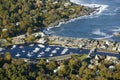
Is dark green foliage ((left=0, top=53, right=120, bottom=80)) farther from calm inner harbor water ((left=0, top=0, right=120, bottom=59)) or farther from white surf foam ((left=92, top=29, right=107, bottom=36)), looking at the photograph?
white surf foam ((left=92, top=29, right=107, bottom=36))

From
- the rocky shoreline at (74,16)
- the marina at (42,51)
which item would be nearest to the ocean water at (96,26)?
the rocky shoreline at (74,16)

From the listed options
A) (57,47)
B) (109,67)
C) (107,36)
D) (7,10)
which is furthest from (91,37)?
(7,10)

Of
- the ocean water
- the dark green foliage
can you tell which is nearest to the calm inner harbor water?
the ocean water

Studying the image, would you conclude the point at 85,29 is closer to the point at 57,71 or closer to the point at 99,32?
the point at 99,32

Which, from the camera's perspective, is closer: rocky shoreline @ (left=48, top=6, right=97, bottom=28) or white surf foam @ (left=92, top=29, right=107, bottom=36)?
white surf foam @ (left=92, top=29, right=107, bottom=36)

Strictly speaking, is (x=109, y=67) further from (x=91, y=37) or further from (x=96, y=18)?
(x=96, y=18)

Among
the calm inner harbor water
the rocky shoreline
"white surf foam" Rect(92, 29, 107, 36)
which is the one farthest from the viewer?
the rocky shoreline

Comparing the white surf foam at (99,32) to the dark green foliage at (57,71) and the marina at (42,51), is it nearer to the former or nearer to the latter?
the marina at (42,51)

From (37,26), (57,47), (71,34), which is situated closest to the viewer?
(57,47)

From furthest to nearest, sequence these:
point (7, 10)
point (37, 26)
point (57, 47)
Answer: point (7, 10) < point (37, 26) < point (57, 47)
